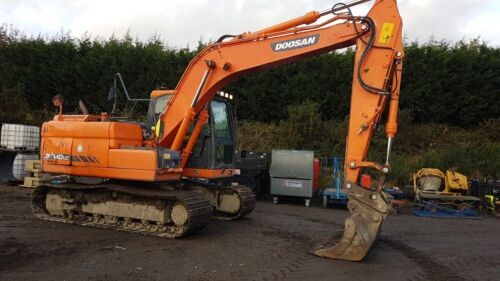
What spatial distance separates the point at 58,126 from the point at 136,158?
1859 millimetres

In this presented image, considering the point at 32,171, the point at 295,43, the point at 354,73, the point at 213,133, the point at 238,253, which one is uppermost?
the point at 295,43

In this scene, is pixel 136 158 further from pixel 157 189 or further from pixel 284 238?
pixel 284 238

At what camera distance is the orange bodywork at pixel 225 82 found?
6.65 meters

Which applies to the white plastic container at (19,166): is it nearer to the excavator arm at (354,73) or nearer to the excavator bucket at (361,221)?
the excavator arm at (354,73)

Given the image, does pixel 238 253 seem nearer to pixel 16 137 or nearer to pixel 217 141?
pixel 217 141

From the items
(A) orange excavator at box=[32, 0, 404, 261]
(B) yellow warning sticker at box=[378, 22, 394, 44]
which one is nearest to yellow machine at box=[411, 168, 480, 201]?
(A) orange excavator at box=[32, 0, 404, 261]

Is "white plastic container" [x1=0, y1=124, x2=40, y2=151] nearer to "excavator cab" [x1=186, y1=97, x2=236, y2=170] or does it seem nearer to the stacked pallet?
the stacked pallet

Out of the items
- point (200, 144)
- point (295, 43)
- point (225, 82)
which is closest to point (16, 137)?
point (200, 144)

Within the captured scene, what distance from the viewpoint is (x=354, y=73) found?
6789 millimetres

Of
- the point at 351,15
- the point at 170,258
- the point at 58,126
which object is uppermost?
the point at 351,15

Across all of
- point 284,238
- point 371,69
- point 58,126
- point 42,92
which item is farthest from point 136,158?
point 42,92

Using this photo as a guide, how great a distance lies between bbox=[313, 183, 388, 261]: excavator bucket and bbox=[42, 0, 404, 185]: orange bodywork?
324mm

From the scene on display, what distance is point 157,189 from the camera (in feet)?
26.2

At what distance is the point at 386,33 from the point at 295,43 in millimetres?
1374
